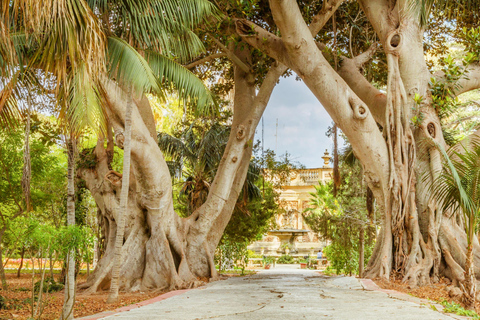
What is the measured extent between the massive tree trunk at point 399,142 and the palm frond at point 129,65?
3.61 metres

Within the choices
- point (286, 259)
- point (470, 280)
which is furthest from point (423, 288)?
point (286, 259)

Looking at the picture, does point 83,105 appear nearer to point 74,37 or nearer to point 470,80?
point 74,37

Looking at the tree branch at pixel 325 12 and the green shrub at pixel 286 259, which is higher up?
the tree branch at pixel 325 12

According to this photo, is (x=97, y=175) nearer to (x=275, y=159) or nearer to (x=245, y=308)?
(x=245, y=308)

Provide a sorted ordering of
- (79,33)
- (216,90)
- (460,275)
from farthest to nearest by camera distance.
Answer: (216,90)
(460,275)
(79,33)

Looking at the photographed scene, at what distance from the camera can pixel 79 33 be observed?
5121mm

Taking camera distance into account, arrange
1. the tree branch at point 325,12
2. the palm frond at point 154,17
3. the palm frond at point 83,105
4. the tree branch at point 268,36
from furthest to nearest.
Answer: the tree branch at point 325,12 < the tree branch at point 268,36 < the palm frond at point 154,17 < the palm frond at point 83,105

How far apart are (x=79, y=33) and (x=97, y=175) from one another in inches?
249

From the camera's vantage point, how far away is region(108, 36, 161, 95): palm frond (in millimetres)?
6461

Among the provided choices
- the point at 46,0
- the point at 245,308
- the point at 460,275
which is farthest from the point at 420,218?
the point at 46,0

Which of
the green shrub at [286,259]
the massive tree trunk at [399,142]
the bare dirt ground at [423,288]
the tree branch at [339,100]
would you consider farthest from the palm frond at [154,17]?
the green shrub at [286,259]

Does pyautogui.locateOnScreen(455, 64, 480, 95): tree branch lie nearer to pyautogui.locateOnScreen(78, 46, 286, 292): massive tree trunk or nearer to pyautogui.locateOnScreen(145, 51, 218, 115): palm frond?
pyautogui.locateOnScreen(78, 46, 286, 292): massive tree trunk

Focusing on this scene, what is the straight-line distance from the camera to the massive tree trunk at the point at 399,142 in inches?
355

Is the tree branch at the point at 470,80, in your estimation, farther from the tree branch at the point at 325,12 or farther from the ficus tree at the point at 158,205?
the ficus tree at the point at 158,205
